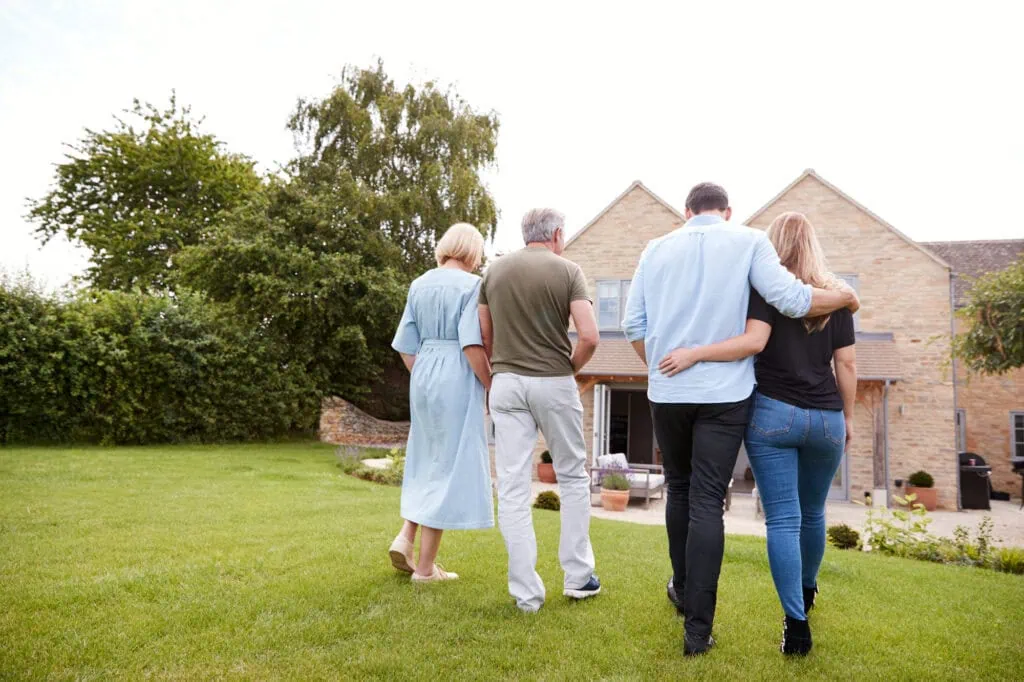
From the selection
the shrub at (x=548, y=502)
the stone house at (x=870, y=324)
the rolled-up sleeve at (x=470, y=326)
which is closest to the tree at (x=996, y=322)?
the stone house at (x=870, y=324)

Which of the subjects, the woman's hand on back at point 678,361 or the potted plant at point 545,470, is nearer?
the woman's hand on back at point 678,361

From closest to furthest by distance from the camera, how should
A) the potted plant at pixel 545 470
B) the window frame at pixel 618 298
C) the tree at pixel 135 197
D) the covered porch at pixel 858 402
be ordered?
the covered porch at pixel 858 402
the potted plant at pixel 545 470
the window frame at pixel 618 298
the tree at pixel 135 197

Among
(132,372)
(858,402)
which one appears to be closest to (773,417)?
(858,402)

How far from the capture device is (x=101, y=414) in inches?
586

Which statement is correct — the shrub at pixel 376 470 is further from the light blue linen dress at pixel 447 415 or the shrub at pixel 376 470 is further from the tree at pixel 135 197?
the tree at pixel 135 197

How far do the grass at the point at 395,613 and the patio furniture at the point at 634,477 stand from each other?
6516 millimetres

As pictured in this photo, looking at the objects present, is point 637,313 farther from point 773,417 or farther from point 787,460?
point 787,460

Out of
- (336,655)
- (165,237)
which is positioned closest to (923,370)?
(336,655)

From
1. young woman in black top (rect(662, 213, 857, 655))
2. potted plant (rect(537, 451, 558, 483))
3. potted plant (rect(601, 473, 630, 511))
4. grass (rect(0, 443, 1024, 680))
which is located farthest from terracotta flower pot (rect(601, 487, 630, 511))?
young woman in black top (rect(662, 213, 857, 655))

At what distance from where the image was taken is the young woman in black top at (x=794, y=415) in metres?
2.75

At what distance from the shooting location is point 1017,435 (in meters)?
18.2

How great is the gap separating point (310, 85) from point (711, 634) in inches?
915

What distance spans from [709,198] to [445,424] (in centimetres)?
178

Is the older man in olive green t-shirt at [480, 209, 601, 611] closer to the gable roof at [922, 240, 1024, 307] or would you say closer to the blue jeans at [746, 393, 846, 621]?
the blue jeans at [746, 393, 846, 621]
